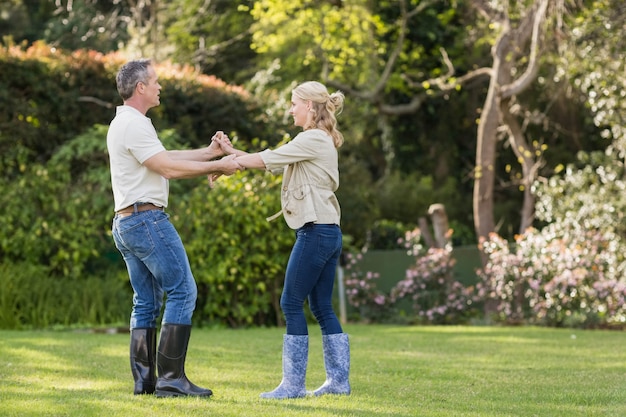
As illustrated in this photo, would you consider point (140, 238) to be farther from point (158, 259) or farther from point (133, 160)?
point (133, 160)

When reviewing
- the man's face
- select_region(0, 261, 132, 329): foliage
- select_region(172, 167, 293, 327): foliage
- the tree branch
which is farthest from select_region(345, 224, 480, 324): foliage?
the man's face

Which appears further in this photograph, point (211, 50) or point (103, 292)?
point (211, 50)

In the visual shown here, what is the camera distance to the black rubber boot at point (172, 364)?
5539 millimetres

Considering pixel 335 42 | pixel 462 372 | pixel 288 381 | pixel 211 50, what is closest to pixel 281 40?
pixel 335 42

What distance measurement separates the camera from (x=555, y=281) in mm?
13273

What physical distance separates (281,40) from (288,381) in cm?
1432

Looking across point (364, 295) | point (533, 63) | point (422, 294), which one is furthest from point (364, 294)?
point (533, 63)

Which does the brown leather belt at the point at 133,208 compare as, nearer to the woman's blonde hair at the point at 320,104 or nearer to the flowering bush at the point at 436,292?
the woman's blonde hair at the point at 320,104

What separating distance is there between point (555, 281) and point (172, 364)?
341 inches

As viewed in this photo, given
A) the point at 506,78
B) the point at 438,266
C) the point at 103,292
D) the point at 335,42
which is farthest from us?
the point at 335,42

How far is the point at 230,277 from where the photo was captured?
493 inches

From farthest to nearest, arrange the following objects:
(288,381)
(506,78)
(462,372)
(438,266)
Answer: (506,78), (438,266), (462,372), (288,381)

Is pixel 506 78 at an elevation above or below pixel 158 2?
below

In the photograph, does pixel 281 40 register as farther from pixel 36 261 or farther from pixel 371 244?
pixel 36 261
